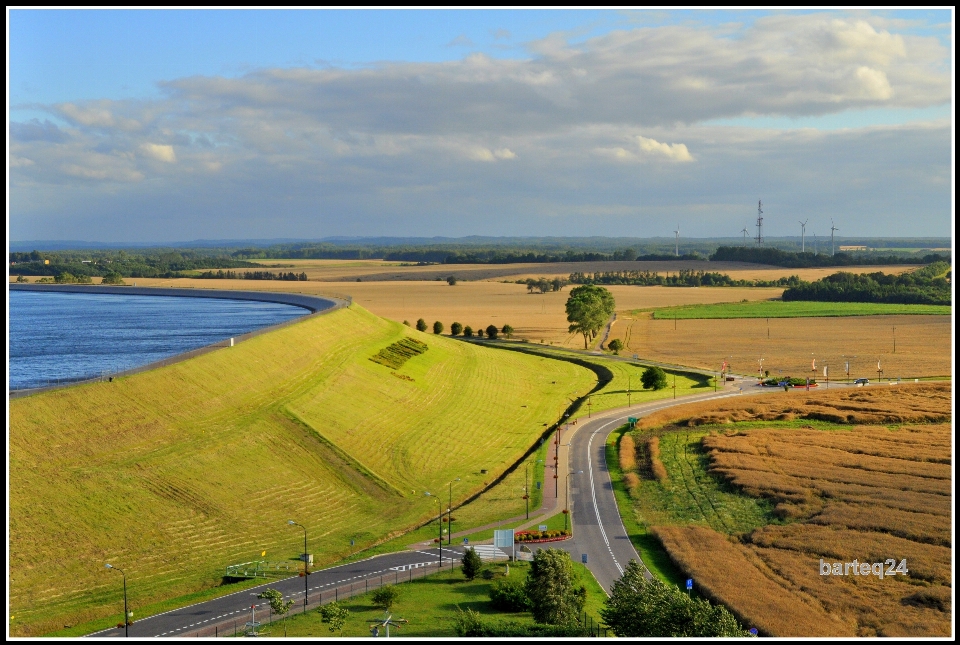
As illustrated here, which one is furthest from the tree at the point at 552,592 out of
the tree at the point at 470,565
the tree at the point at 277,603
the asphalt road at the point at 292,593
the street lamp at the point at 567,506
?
the street lamp at the point at 567,506

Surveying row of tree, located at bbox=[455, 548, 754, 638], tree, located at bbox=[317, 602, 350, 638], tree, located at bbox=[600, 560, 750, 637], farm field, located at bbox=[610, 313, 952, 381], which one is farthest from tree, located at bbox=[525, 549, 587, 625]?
farm field, located at bbox=[610, 313, 952, 381]

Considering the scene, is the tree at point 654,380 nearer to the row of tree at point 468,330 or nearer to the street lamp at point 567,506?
the street lamp at point 567,506

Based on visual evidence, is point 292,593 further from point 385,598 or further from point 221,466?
point 221,466

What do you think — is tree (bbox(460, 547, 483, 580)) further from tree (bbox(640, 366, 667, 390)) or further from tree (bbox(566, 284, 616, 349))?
tree (bbox(566, 284, 616, 349))

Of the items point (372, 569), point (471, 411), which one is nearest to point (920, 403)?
point (471, 411)

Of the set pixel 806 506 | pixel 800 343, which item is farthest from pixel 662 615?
pixel 800 343

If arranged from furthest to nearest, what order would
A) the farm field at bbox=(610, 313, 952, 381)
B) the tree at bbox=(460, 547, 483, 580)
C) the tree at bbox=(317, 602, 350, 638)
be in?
the farm field at bbox=(610, 313, 952, 381)
the tree at bbox=(460, 547, 483, 580)
the tree at bbox=(317, 602, 350, 638)
